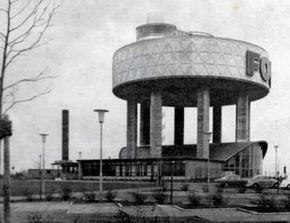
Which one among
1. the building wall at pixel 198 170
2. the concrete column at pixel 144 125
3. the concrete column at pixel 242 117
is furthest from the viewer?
the concrete column at pixel 144 125

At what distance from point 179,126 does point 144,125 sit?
9.22 meters

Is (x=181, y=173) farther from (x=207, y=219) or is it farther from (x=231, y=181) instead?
(x=207, y=219)

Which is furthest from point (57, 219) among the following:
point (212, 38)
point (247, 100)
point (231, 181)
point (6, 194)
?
point (247, 100)

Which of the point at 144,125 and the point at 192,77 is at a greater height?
the point at 192,77

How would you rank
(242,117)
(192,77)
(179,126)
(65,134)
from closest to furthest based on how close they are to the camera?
(192,77)
(242,117)
(179,126)
(65,134)

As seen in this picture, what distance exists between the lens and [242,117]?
84.4m

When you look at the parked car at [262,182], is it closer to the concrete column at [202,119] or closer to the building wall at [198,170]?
the building wall at [198,170]

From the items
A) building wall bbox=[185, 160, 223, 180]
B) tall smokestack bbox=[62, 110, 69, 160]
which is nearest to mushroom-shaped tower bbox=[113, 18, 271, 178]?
building wall bbox=[185, 160, 223, 180]

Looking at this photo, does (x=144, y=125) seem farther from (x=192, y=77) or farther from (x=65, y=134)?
(x=192, y=77)

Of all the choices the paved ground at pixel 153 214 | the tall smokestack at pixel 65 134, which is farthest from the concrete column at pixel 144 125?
the paved ground at pixel 153 214

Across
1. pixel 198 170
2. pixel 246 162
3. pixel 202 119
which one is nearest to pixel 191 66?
pixel 202 119

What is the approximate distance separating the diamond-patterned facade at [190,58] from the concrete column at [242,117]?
5.66 meters

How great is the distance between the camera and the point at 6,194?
1052cm

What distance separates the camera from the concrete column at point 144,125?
320ft
